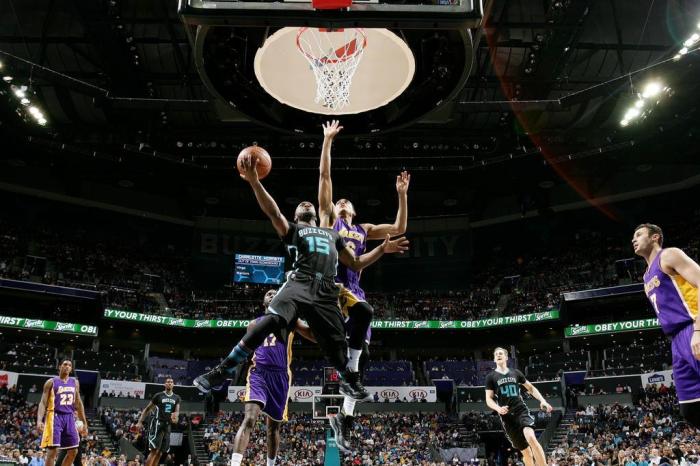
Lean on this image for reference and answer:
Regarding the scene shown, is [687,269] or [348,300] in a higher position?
[348,300]

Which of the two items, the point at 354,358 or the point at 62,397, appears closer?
the point at 354,358

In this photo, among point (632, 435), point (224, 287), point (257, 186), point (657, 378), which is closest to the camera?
point (257, 186)

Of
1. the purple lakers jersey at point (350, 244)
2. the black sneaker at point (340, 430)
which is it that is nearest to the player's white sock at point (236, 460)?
the black sneaker at point (340, 430)

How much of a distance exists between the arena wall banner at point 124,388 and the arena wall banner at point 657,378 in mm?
24843

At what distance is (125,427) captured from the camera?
27.2 meters

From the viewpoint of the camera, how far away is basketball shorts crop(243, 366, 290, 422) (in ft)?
24.7

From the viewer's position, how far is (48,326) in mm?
32688

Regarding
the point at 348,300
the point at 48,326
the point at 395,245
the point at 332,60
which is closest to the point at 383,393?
the point at 48,326

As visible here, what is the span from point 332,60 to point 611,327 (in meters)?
27.3

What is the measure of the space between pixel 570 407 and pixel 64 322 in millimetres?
27786

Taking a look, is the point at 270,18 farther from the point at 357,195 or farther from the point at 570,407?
the point at 357,195

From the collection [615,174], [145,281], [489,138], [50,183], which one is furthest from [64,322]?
[615,174]

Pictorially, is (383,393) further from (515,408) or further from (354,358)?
(354,358)

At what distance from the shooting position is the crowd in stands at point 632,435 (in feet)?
58.7
